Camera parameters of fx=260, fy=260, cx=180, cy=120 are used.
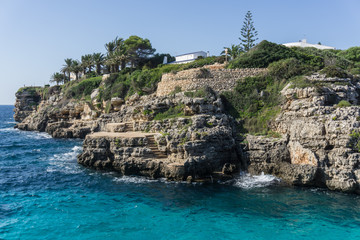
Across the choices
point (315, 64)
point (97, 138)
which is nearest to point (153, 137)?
point (97, 138)

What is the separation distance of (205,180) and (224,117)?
6.76m

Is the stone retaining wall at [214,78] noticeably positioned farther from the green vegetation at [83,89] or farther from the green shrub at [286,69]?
the green vegetation at [83,89]

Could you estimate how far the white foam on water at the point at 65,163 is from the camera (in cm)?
2413

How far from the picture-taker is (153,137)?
76.0 ft

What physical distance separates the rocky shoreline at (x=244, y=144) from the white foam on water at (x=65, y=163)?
4.40 ft

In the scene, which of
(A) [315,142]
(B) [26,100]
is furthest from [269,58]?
(B) [26,100]

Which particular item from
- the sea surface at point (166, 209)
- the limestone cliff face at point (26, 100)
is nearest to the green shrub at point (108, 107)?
the sea surface at point (166, 209)

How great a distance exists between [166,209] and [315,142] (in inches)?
474

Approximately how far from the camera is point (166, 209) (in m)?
15.6

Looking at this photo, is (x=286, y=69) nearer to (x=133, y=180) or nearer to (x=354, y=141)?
(x=354, y=141)

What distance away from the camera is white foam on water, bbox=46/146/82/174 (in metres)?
24.1

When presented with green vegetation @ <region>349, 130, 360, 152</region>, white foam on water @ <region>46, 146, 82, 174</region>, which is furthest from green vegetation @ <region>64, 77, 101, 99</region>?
green vegetation @ <region>349, 130, 360, 152</region>

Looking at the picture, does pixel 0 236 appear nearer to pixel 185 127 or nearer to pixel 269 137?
pixel 185 127

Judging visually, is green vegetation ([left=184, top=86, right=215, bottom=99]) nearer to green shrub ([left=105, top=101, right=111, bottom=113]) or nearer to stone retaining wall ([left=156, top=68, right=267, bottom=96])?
stone retaining wall ([left=156, top=68, right=267, bottom=96])
